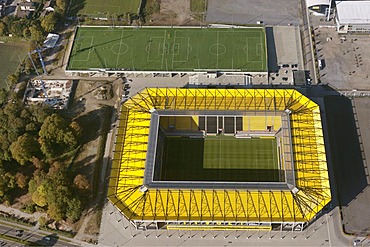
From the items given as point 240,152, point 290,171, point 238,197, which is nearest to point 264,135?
point 240,152

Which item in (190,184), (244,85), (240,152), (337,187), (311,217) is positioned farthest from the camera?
(244,85)

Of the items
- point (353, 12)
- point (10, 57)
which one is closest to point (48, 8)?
point (10, 57)

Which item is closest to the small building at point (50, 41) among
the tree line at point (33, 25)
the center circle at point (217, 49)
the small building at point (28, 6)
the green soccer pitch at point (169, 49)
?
the tree line at point (33, 25)

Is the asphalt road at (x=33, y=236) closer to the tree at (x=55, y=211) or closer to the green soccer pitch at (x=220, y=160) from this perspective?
the tree at (x=55, y=211)

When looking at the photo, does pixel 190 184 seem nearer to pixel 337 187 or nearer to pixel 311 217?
pixel 311 217

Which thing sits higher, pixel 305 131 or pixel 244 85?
pixel 244 85

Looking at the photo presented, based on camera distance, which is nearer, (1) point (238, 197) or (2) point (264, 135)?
(1) point (238, 197)

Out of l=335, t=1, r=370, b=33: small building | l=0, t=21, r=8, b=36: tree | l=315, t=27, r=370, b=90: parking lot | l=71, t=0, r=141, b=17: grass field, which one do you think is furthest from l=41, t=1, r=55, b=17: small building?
l=335, t=1, r=370, b=33: small building

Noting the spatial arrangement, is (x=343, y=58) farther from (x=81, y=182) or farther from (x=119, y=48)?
(x=81, y=182)

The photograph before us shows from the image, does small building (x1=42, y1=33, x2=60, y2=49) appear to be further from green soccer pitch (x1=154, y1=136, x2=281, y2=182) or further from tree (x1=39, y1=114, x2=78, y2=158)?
green soccer pitch (x1=154, y1=136, x2=281, y2=182)
